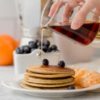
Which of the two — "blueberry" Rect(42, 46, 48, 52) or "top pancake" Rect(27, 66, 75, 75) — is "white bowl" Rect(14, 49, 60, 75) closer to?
"blueberry" Rect(42, 46, 48, 52)

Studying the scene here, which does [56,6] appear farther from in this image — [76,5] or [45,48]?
[45,48]

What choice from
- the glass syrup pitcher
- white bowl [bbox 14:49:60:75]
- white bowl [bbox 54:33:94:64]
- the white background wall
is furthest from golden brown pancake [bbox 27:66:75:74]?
the white background wall

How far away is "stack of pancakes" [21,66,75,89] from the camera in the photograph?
696mm

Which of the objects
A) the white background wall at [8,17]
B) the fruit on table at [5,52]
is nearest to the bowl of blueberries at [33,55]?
the fruit on table at [5,52]

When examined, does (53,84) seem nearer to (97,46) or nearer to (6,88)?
(6,88)

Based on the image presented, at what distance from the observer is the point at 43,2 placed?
1.22m

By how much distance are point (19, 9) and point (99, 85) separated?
0.68m

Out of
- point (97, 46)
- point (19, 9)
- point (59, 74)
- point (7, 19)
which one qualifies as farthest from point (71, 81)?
point (7, 19)

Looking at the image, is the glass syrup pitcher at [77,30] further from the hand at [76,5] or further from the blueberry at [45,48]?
the blueberry at [45,48]

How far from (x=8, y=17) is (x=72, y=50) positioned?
0.50 metres

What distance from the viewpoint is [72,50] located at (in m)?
1.14

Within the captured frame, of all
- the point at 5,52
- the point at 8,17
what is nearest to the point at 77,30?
the point at 5,52

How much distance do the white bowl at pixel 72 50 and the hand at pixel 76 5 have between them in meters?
0.22

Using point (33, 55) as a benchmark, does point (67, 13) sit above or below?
above
